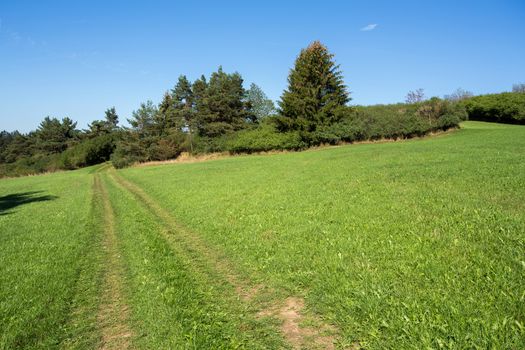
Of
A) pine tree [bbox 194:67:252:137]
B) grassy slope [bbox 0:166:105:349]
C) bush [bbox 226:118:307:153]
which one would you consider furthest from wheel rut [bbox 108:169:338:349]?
pine tree [bbox 194:67:252:137]

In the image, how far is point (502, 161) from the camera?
15070 millimetres

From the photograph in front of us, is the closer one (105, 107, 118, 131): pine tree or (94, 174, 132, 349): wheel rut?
(94, 174, 132, 349): wheel rut

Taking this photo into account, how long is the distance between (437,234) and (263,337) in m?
4.64

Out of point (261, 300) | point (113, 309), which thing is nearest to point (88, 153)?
point (113, 309)

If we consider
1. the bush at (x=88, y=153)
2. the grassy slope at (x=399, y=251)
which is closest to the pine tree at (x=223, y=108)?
the bush at (x=88, y=153)

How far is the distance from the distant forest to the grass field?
1601 inches

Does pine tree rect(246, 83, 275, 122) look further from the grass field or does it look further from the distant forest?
the grass field

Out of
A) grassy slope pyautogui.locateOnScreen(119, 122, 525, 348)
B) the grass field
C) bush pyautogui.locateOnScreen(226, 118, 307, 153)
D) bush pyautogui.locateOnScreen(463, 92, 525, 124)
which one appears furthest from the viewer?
bush pyautogui.locateOnScreen(226, 118, 307, 153)

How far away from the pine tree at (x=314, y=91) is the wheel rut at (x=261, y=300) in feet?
149

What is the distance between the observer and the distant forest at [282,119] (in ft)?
163

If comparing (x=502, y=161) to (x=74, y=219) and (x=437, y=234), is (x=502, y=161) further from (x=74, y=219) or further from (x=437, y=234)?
(x=74, y=219)

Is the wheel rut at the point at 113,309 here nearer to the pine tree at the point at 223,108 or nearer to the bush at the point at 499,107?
the pine tree at the point at 223,108

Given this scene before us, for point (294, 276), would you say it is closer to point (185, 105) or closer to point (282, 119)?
point (282, 119)

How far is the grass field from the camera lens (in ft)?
14.4
